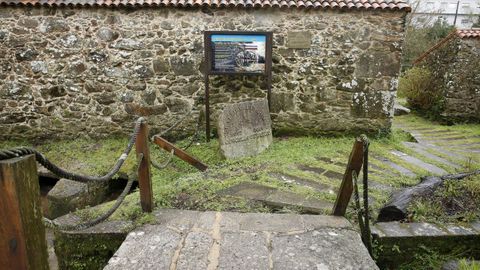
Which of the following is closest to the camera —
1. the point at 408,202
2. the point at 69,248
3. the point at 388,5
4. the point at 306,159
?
the point at 69,248

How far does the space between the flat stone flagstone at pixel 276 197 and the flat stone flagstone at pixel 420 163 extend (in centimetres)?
238

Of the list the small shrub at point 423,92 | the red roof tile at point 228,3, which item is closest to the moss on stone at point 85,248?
the red roof tile at point 228,3

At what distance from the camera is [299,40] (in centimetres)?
630

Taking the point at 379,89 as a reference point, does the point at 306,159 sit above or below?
below

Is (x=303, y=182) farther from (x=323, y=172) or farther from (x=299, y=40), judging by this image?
(x=299, y=40)

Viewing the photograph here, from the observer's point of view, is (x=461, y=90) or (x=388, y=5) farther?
(x=461, y=90)

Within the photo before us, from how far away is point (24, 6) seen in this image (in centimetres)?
611

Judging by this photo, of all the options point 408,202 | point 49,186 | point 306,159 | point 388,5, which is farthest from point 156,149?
point 388,5

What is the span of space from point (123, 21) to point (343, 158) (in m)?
4.73

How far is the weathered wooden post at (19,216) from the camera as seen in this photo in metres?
1.44

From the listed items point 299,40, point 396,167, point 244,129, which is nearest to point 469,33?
point 299,40

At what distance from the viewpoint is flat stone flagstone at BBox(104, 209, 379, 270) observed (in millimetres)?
2545

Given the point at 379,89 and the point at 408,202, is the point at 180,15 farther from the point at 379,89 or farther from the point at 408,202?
the point at 408,202

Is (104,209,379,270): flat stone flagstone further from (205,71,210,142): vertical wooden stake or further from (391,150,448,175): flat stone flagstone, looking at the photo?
(205,71,210,142): vertical wooden stake
